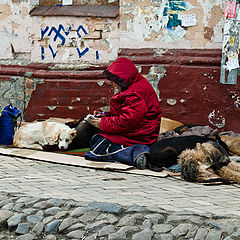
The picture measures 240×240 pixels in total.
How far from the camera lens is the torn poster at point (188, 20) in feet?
29.5

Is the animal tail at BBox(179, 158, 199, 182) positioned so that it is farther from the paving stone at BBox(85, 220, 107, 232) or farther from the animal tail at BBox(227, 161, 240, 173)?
the paving stone at BBox(85, 220, 107, 232)

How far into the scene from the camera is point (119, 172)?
6461 mm

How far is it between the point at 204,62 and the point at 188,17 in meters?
0.80

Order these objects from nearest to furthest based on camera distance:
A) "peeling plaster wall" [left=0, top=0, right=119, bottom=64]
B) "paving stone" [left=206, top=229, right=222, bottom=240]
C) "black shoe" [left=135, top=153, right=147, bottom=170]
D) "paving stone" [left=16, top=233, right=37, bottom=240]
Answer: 1. "paving stone" [left=206, top=229, right=222, bottom=240]
2. "paving stone" [left=16, top=233, right=37, bottom=240]
3. "black shoe" [left=135, top=153, right=147, bottom=170]
4. "peeling plaster wall" [left=0, top=0, right=119, bottom=64]

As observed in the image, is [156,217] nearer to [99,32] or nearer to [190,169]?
[190,169]

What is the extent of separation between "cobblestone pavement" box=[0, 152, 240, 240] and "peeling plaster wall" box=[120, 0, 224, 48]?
12.6 feet

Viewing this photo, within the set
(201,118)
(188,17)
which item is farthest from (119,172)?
(188,17)

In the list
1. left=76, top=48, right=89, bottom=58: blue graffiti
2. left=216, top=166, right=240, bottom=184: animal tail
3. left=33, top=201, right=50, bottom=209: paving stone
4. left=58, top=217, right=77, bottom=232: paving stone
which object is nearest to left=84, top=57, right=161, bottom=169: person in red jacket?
left=216, top=166, right=240, bottom=184: animal tail

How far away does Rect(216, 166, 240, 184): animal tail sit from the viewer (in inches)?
232

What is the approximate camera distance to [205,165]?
233 inches

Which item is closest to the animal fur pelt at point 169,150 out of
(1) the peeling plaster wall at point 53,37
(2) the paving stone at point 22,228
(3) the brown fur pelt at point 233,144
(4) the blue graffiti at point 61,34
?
(3) the brown fur pelt at point 233,144

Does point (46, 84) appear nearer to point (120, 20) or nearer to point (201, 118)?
point (120, 20)

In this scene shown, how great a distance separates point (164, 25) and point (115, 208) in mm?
5423

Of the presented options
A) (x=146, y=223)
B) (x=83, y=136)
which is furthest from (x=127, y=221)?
(x=83, y=136)
